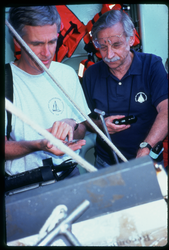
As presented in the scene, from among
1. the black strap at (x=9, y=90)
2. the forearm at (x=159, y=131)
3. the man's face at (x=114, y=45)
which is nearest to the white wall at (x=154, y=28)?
the man's face at (x=114, y=45)

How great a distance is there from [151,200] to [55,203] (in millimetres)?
210

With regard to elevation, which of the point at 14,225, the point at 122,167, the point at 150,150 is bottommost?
the point at 150,150

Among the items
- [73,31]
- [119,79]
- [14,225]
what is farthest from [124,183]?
[73,31]

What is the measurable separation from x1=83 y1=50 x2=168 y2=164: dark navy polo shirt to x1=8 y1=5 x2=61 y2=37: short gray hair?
488 millimetres

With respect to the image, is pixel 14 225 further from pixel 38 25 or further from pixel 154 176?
pixel 38 25

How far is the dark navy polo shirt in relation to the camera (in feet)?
4.26

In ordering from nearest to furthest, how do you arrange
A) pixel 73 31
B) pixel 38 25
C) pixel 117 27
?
pixel 38 25 → pixel 117 27 → pixel 73 31

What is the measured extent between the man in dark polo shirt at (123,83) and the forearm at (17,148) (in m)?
0.48

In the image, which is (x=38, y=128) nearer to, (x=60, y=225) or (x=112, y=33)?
(x=60, y=225)

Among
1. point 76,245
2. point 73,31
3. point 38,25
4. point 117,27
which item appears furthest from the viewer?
point 73,31

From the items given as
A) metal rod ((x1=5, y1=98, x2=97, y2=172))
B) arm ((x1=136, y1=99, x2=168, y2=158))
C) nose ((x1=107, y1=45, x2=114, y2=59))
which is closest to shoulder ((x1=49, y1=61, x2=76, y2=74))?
nose ((x1=107, y1=45, x2=114, y2=59))

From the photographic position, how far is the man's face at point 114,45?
132 centimetres

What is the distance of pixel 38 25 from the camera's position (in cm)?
99

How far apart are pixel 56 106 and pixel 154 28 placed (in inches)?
45.2
